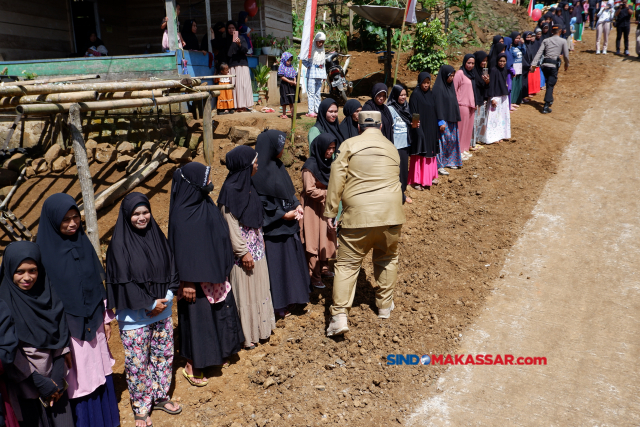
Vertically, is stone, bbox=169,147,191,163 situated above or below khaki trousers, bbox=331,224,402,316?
above

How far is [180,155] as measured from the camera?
747 centimetres

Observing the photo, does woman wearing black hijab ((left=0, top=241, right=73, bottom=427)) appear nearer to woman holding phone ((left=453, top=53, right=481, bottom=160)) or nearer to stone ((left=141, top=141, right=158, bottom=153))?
stone ((left=141, top=141, right=158, bottom=153))

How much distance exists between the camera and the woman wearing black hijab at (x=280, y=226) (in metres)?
3.99

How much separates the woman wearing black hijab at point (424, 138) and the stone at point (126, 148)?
4.53 metres

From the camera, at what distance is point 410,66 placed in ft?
43.5

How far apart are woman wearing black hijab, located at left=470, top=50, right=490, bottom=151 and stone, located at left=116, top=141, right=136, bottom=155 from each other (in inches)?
220

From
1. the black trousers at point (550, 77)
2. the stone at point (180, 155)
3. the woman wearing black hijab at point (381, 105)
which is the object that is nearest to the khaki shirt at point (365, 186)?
the woman wearing black hijab at point (381, 105)

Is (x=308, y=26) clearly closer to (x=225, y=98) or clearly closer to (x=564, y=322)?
(x=225, y=98)

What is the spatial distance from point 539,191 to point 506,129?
1.90 m

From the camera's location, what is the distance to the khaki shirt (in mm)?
3711

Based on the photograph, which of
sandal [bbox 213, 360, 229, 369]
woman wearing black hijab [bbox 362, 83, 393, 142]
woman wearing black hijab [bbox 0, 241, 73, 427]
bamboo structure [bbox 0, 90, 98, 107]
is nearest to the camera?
woman wearing black hijab [bbox 0, 241, 73, 427]

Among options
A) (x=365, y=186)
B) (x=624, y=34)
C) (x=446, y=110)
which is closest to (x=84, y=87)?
(x=365, y=186)

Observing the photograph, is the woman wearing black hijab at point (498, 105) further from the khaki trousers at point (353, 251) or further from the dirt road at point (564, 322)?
the khaki trousers at point (353, 251)

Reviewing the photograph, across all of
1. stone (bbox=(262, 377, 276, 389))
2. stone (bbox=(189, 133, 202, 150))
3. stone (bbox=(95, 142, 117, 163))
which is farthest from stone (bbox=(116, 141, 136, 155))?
stone (bbox=(262, 377, 276, 389))
